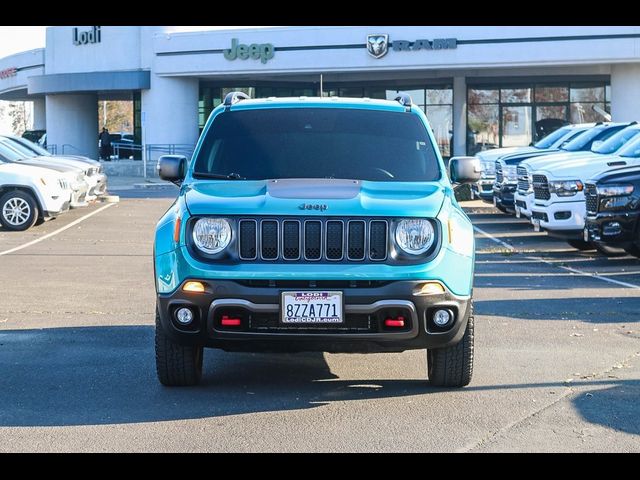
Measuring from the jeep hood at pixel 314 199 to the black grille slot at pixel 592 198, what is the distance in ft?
26.3

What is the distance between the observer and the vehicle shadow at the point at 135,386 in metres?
6.96

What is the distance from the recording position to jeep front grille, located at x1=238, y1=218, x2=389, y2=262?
7.14 metres

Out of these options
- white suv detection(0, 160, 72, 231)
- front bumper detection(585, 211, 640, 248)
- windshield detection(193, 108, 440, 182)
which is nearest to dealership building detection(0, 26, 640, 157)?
white suv detection(0, 160, 72, 231)

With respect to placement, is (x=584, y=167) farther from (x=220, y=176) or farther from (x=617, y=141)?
(x=220, y=176)

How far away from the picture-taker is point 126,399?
24.0 feet

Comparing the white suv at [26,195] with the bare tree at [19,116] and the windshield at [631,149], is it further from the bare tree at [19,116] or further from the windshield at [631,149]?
the bare tree at [19,116]

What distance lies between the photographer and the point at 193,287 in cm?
706

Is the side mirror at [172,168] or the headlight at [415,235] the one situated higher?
the side mirror at [172,168]

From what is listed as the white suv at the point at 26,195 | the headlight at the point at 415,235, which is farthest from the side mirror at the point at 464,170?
the white suv at the point at 26,195

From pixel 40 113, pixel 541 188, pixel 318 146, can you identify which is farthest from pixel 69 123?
pixel 318 146

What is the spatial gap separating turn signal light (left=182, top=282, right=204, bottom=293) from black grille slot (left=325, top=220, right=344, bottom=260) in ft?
2.65

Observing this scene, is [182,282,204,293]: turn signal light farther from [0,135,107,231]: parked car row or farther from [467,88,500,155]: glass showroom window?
[467,88,500,155]: glass showroom window

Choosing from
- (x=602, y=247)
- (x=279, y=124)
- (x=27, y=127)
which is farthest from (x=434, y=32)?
(x=27, y=127)

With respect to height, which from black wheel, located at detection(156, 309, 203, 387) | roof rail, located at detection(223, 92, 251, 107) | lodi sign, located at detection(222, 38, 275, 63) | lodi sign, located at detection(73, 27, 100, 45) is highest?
lodi sign, located at detection(73, 27, 100, 45)
